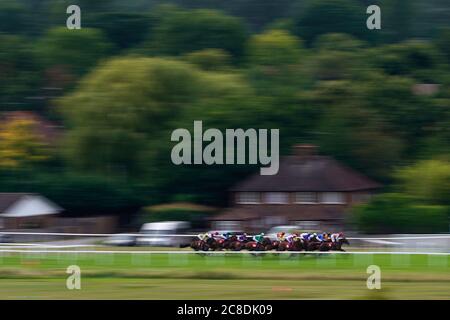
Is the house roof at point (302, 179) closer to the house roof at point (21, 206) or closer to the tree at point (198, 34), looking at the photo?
the house roof at point (21, 206)

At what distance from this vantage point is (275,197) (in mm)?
26141

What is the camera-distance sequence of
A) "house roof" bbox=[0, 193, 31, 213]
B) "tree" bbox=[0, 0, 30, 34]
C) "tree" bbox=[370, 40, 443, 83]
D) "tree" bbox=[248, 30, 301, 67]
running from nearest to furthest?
"house roof" bbox=[0, 193, 31, 213] < "tree" bbox=[370, 40, 443, 83] < "tree" bbox=[248, 30, 301, 67] < "tree" bbox=[0, 0, 30, 34]

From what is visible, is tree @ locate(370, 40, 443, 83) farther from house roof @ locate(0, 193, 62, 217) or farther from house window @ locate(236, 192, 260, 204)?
house roof @ locate(0, 193, 62, 217)

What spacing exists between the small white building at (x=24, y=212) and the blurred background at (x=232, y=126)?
49 mm

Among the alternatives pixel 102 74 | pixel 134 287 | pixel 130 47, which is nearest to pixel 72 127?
pixel 102 74

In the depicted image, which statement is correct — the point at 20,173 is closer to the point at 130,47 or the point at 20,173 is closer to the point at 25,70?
the point at 25,70

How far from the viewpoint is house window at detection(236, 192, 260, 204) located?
26062 millimetres

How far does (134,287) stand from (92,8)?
42407mm

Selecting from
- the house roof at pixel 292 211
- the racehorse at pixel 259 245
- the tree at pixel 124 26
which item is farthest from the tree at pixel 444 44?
the racehorse at pixel 259 245

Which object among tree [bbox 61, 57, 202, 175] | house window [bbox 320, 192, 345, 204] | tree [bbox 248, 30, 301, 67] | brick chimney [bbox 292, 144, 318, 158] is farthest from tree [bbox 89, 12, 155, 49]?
house window [bbox 320, 192, 345, 204]

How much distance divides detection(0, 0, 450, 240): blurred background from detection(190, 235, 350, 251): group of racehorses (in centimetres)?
625

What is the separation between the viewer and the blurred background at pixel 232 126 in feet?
83.5

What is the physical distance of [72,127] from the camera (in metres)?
31.4

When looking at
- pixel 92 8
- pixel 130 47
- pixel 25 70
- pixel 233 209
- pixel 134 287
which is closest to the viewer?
pixel 134 287
